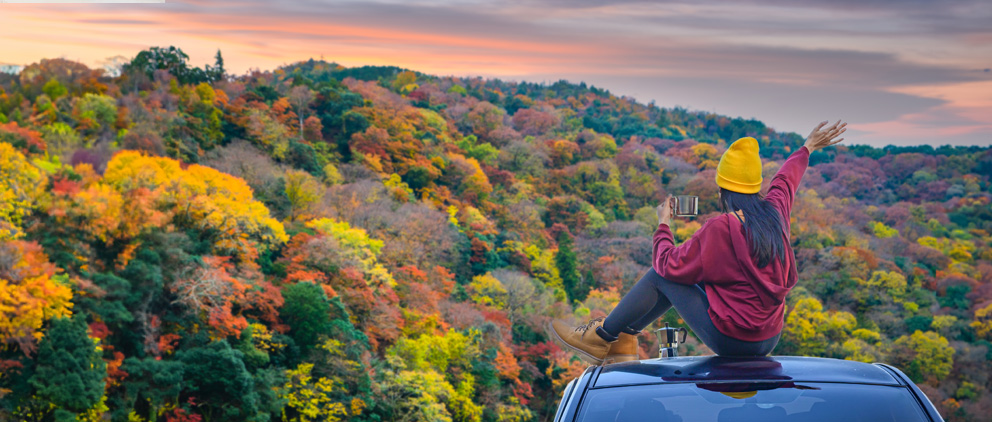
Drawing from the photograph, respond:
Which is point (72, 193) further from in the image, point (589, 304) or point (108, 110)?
point (589, 304)

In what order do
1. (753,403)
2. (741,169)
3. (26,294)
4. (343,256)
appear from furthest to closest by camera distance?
(343,256), (26,294), (741,169), (753,403)

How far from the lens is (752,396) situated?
7.06 feet

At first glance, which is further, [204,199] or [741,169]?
[204,199]


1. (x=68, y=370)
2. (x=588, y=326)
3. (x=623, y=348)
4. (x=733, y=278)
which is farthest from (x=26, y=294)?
(x=733, y=278)

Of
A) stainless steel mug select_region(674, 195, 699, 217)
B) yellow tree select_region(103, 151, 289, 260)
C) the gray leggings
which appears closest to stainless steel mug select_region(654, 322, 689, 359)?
the gray leggings

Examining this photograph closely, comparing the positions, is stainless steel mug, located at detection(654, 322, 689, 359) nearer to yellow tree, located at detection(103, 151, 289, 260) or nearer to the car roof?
the car roof

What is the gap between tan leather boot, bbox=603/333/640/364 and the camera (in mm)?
3273

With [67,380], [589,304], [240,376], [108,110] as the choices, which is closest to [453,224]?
[589,304]

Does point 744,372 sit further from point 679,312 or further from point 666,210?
point 666,210

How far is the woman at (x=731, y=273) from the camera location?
8.99 ft

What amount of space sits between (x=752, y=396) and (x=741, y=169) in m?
1.09

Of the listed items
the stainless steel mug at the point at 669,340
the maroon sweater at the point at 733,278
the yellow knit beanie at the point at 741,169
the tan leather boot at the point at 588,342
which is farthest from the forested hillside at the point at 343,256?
the maroon sweater at the point at 733,278

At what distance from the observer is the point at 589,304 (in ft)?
131

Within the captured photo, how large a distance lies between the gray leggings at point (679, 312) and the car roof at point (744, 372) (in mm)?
295
